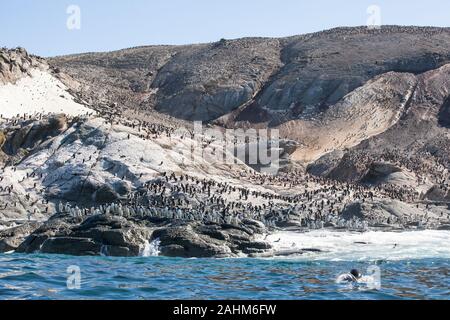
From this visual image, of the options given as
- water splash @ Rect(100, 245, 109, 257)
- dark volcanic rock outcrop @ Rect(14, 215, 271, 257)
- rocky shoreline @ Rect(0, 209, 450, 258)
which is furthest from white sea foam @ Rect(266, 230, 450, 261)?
water splash @ Rect(100, 245, 109, 257)

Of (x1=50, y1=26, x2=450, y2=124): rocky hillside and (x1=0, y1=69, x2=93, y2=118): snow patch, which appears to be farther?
(x1=50, y1=26, x2=450, y2=124): rocky hillside

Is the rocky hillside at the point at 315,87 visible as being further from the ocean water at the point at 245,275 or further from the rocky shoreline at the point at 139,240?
→ the ocean water at the point at 245,275

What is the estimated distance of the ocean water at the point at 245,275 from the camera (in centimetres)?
1784

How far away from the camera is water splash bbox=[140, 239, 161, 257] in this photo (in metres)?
31.5

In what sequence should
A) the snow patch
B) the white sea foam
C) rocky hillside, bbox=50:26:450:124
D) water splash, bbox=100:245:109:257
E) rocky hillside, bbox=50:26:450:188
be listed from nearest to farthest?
1. the white sea foam
2. water splash, bbox=100:245:109:257
3. the snow patch
4. rocky hillside, bbox=50:26:450:188
5. rocky hillside, bbox=50:26:450:124

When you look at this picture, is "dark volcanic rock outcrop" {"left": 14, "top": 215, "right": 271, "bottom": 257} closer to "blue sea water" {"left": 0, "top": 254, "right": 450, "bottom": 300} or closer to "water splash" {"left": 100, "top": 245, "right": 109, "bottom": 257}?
"water splash" {"left": 100, "top": 245, "right": 109, "bottom": 257}

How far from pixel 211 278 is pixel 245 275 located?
65.1 inches

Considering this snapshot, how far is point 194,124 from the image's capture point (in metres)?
95.2

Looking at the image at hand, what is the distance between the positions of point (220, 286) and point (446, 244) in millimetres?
20804

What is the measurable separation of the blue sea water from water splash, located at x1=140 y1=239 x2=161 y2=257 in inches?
70.3

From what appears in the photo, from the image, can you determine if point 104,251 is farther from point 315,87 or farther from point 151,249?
point 315,87

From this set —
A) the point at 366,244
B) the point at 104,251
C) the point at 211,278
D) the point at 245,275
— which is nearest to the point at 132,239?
the point at 104,251

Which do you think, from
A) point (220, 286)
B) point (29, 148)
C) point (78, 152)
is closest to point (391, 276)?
point (220, 286)

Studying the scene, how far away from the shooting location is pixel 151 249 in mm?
31750
